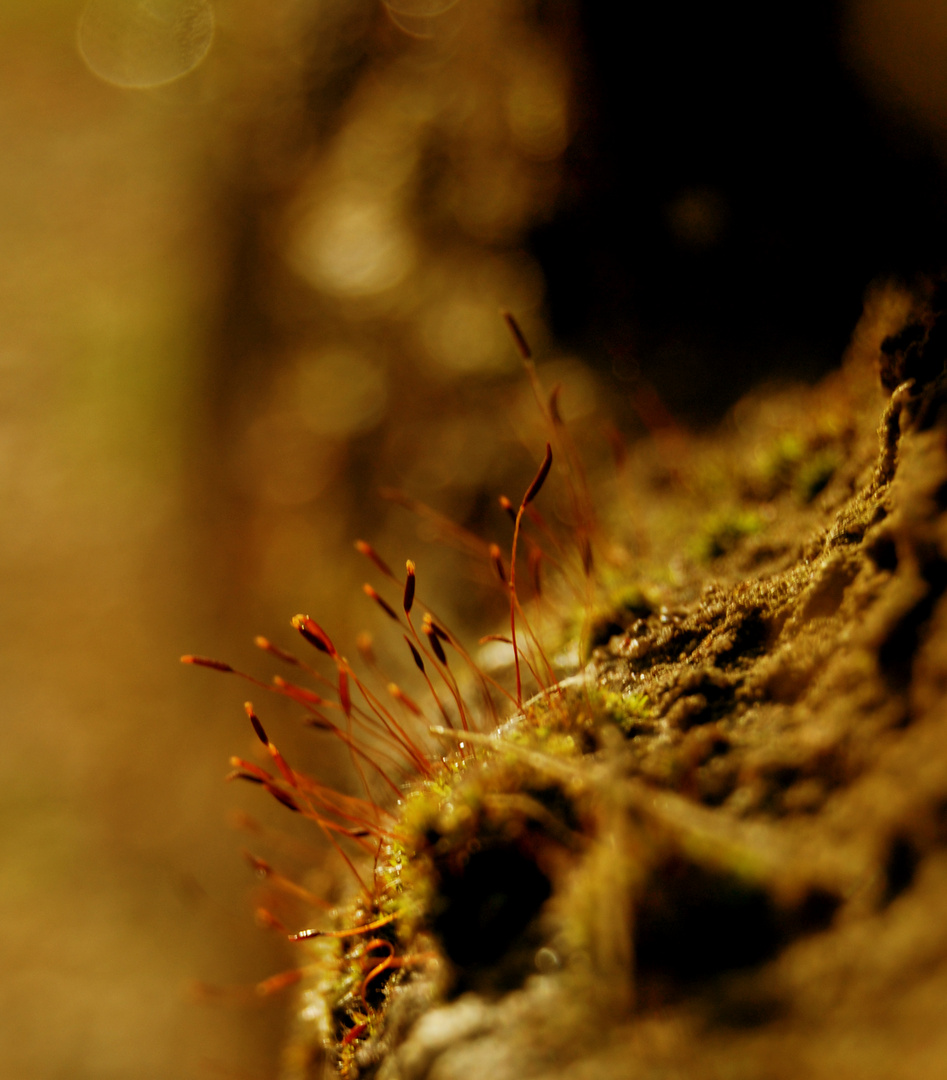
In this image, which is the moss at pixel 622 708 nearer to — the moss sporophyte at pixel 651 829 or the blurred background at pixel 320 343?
the moss sporophyte at pixel 651 829

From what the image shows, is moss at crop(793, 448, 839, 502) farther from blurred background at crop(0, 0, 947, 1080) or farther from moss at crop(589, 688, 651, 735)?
moss at crop(589, 688, 651, 735)

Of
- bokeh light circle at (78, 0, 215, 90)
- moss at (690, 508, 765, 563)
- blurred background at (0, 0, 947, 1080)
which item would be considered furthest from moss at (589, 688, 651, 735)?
bokeh light circle at (78, 0, 215, 90)

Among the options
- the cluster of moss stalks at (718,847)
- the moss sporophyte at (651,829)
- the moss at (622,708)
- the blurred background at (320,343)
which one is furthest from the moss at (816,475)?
the moss at (622,708)

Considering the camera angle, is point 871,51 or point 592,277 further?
point 592,277

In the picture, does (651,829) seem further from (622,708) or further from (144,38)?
(144,38)

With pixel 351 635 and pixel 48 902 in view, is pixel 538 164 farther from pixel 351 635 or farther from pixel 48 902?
pixel 48 902

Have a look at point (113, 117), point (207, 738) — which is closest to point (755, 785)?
point (207, 738)

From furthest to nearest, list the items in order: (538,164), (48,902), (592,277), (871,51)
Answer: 1. (48,902)
2. (538,164)
3. (592,277)
4. (871,51)
